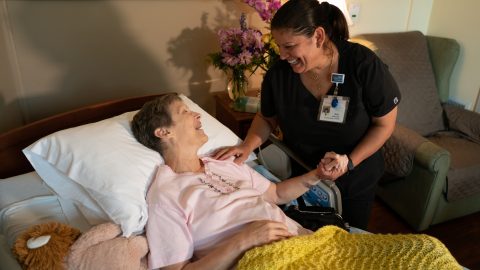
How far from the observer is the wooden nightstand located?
77.8 inches

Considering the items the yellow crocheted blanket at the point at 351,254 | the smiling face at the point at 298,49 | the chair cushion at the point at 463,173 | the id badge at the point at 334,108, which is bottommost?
the chair cushion at the point at 463,173

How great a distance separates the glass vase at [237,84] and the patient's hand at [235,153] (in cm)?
59

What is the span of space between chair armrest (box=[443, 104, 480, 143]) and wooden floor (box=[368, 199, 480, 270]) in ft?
1.74

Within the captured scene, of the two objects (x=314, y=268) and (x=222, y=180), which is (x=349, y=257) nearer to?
(x=314, y=268)

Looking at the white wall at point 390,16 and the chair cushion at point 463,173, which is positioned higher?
the white wall at point 390,16

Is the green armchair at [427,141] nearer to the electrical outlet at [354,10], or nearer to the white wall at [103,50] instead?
the electrical outlet at [354,10]

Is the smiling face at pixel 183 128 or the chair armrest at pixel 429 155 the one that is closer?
the smiling face at pixel 183 128

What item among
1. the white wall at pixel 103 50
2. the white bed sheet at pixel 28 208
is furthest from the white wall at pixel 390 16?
the white bed sheet at pixel 28 208

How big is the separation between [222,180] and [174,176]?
18cm

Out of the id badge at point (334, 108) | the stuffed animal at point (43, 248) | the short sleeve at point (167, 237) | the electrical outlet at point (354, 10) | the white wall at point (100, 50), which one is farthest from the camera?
the electrical outlet at point (354, 10)

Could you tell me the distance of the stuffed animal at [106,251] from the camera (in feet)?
3.27

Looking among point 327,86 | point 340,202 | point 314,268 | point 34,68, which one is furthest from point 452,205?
point 34,68

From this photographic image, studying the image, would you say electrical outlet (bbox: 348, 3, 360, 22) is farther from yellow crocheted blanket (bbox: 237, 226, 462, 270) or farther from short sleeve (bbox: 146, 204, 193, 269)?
short sleeve (bbox: 146, 204, 193, 269)

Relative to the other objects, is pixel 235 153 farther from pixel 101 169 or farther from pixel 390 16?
pixel 390 16
